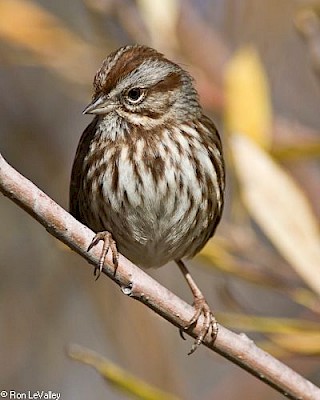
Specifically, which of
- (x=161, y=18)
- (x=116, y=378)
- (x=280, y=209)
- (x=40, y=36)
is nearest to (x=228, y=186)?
(x=161, y=18)

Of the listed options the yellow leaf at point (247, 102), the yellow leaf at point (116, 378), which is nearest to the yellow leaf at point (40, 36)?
the yellow leaf at point (247, 102)

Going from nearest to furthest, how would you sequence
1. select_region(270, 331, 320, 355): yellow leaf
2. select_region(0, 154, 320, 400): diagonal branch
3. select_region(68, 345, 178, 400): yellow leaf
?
select_region(0, 154, 320, 400): diagonal branch
select_region(68, 345, 178, 400): yellow leaf
select_region(270, 331, 320, 355): yellow leaf

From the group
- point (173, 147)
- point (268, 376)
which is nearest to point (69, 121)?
point (173, 147)

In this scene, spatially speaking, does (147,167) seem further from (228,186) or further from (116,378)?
(228,186)

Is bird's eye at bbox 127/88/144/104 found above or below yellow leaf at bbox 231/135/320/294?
above

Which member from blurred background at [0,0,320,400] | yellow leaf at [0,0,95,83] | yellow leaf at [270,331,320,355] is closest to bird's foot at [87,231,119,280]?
blurred background at [0,0,320,400]

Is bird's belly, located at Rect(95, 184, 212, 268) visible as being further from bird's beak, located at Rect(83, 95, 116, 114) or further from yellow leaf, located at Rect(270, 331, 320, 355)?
yellow leaf, located at Rect(270, 331, 320, 355)

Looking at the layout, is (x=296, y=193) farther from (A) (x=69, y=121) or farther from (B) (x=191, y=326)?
(A) (x=69, y=121)
